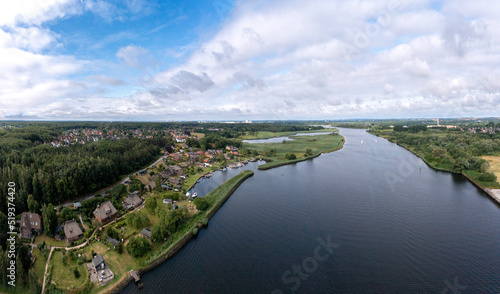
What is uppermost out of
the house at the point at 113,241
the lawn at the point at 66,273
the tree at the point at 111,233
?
the tree at the point at 111,233

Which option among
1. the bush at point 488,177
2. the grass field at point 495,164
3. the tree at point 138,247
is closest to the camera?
the tree at point 138,247

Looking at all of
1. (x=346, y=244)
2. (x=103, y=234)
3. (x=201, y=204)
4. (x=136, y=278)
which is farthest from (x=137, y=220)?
(x=346, y=244)

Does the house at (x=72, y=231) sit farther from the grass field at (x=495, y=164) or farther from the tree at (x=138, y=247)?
the grass field at (x=495, y=164)

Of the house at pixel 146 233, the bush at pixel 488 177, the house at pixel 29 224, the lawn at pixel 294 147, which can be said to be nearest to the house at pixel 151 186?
the house at pixel 146 233

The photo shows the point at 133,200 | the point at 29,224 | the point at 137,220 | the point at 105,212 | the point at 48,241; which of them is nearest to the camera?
the point at 48,241

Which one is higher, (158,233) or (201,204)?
(201,204)

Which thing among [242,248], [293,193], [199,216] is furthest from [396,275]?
[199,216]

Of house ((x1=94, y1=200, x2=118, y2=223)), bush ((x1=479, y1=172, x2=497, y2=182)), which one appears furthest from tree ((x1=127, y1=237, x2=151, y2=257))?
bush ((x1=479, y1=172, x2=497, y2=182))

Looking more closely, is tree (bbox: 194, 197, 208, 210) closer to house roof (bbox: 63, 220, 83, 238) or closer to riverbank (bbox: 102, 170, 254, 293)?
riverbank (bbox: 102, 170, 254, 293)

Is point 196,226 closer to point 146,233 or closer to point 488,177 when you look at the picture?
point 146,233
